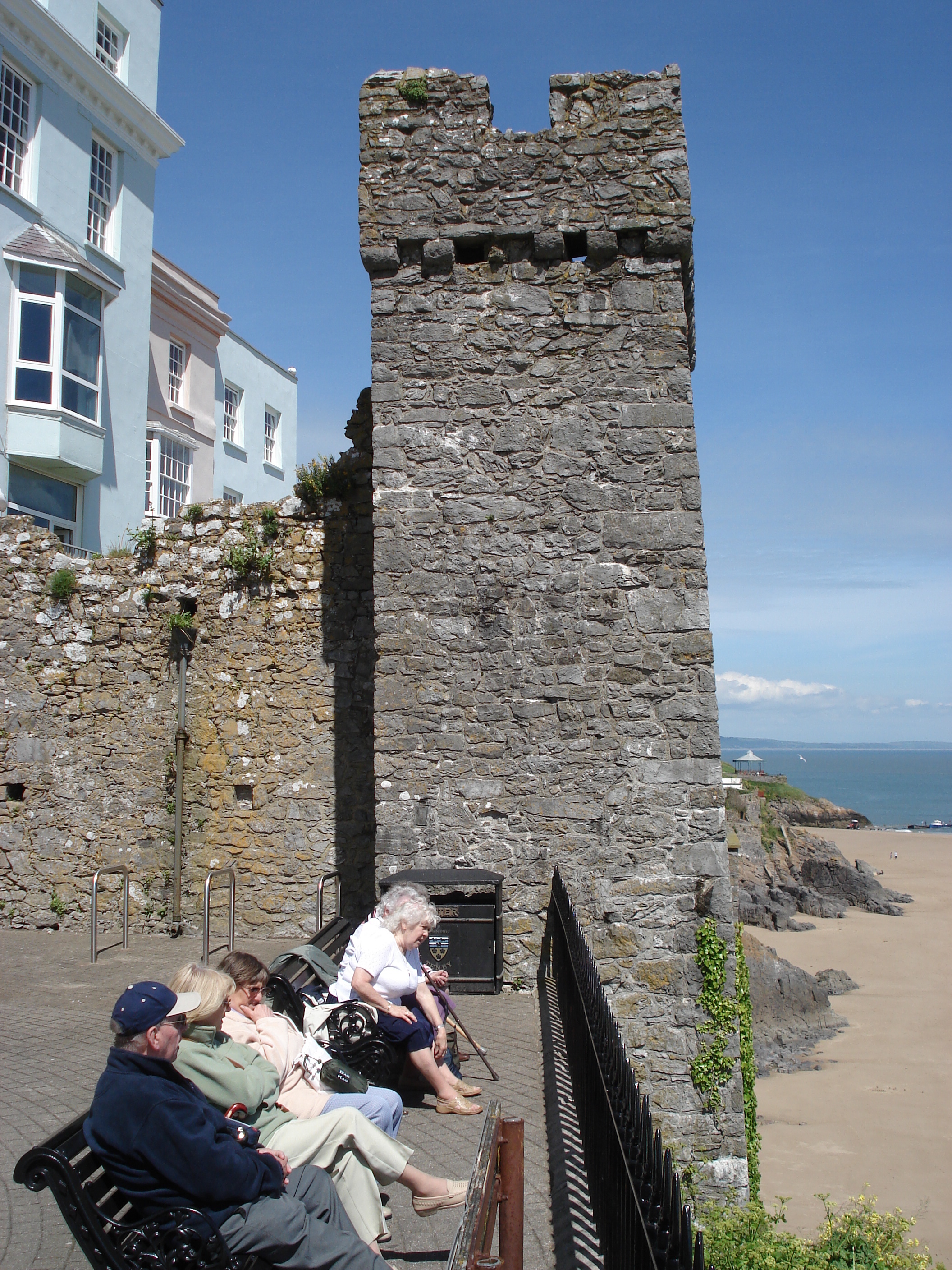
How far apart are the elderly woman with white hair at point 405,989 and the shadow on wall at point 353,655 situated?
12.7ft

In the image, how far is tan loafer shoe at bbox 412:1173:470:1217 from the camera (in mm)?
3668

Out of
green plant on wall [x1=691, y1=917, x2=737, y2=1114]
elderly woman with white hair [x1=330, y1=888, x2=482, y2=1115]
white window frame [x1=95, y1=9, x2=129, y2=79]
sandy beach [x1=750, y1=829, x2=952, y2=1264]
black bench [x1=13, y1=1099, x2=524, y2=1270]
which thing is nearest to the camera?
black bench [x1=13, y1=1099, x2=524, y2=1270]

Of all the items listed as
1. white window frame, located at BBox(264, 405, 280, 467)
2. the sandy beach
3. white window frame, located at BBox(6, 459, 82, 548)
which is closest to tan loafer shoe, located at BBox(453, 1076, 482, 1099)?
the sandy beach

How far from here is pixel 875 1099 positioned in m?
13.6

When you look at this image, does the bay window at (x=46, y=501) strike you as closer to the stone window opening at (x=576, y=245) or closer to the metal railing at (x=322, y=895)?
the metal railing at (x=322, y=895)

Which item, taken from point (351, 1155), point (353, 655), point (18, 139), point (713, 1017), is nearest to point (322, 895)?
point (353, 655)

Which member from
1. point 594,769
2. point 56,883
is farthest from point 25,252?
point 594,769

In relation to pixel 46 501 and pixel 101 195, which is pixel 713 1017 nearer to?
pixel 46 501

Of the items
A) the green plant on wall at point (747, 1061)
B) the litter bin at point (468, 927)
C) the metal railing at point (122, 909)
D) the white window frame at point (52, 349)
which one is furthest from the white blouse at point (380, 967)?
the white window frame at point (52, 349)

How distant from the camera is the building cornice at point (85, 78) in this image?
15.4 metres

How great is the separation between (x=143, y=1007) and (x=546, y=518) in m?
5.14

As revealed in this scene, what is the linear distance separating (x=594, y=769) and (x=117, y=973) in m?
4.42

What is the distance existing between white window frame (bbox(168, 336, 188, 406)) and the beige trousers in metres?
20.3

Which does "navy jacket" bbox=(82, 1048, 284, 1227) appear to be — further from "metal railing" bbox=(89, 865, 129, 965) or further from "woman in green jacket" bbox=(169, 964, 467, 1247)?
"metal railing" bbox=(89, 865, 129, 965)
